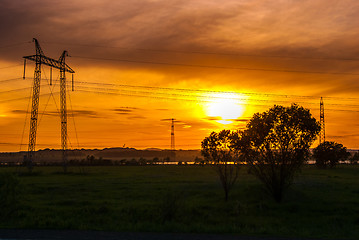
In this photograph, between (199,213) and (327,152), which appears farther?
(327,152)

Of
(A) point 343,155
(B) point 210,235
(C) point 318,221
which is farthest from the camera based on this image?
(A) point 343,155

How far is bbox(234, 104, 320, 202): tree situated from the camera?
4359 centimetres

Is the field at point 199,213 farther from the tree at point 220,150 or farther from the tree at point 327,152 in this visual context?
the tree at point 327,152

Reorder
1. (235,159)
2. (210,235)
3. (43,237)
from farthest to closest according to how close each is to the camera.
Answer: (235,159), (210,235), (43,237)

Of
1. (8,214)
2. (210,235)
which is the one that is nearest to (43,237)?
(210,235)

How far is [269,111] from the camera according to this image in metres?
45.0

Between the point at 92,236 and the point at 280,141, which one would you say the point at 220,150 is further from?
the point at 92,236

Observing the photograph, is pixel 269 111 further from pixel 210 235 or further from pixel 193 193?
pixel 210 235

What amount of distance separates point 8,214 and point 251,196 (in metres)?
26.1

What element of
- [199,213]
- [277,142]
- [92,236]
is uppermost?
[277,142]

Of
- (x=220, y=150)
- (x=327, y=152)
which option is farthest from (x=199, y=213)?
(x=327, y=152)

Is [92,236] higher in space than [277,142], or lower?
lower

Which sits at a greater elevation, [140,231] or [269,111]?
[269,111]

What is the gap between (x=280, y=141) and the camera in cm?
4422
